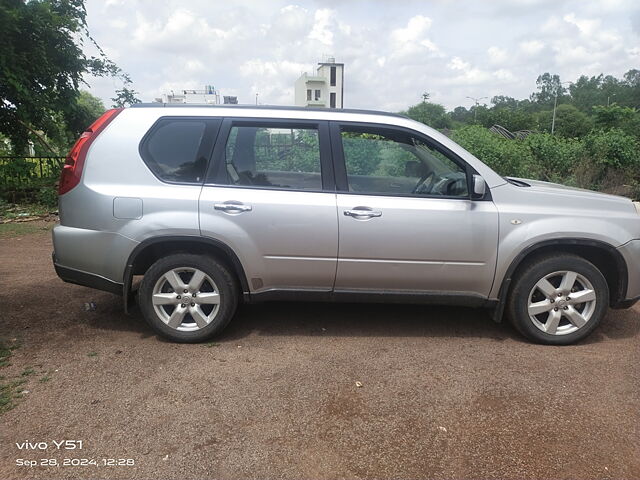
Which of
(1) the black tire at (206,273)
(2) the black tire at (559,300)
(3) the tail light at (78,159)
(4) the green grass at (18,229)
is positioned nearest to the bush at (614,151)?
(2) the black tire at (559,300)

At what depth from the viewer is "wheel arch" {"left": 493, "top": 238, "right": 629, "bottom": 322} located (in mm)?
3787

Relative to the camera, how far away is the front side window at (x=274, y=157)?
386 cm

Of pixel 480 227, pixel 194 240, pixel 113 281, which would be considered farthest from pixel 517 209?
pixel 113 281

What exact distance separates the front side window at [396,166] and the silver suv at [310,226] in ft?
0.05

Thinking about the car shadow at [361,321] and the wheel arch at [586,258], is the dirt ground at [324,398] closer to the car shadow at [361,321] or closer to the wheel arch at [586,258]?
the car shadow at [361,321]

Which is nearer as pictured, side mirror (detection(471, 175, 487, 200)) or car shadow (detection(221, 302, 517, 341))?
side mirror (detection(471, 175, 487, 200))

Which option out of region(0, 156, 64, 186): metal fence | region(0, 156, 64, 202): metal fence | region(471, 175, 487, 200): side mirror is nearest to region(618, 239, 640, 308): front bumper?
region(471, 175, 487, 200): side mirror

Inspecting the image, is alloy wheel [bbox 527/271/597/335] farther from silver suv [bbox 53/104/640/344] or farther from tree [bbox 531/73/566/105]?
tree [bbox 531/73/566/105]

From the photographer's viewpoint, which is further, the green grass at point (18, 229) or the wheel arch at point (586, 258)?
the green grass at point (18, 229)

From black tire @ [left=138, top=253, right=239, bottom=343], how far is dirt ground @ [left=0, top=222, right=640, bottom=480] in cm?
12

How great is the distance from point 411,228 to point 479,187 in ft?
1.95

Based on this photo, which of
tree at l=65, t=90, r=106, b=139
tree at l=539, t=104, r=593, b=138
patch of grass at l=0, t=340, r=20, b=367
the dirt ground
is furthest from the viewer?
tree at l=539, t=104, r=593, b=138

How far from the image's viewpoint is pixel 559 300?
3867 mm

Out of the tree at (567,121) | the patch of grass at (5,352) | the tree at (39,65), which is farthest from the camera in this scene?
the tree at (567,121)
